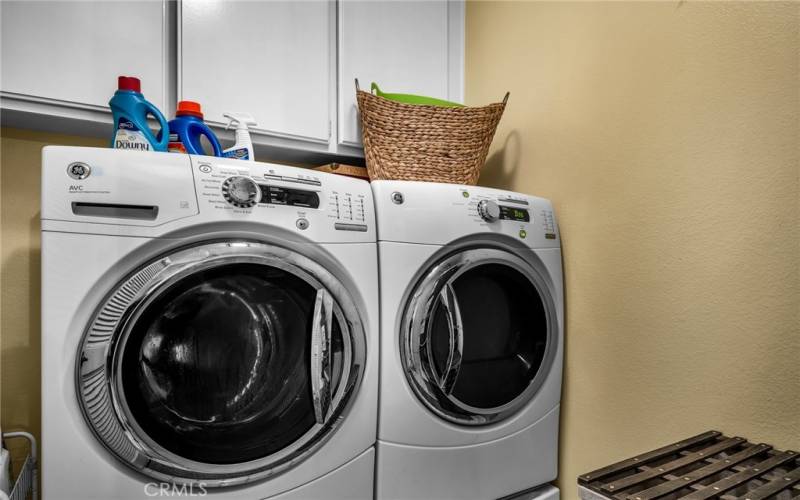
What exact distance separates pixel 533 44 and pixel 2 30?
1469 mm

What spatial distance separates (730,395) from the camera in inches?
38.9

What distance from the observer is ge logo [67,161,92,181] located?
2.62 feet

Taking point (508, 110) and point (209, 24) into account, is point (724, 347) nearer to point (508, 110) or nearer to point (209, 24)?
point (508, 110)

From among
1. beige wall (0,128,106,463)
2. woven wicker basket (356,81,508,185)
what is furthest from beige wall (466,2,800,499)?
beige wall (0,128,106,463)

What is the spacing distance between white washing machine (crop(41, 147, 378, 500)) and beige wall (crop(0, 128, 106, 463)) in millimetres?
603

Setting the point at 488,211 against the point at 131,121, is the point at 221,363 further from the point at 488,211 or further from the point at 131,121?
the point at 488,211

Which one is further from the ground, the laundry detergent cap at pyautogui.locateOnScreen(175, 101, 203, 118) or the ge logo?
Result: the laundry detergent cap at pyautogui.locateOnScreen(175, 101, 203, 118)

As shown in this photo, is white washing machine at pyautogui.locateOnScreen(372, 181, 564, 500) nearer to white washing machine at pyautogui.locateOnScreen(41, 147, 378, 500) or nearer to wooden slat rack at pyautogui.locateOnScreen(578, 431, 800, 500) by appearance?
white washing machine at pyautogui.locateOnScreen(41, 147, 378, 500)

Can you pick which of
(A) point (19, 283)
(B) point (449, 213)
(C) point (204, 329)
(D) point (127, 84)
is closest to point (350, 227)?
(B) point (449, 213)

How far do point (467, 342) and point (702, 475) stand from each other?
0.56m

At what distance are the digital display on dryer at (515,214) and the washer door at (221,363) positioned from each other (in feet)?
1.71

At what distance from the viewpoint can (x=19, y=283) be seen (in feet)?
4.00

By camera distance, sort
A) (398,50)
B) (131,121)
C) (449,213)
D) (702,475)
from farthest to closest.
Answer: (398,50)
(449,213)
(131,121)
(702,475)

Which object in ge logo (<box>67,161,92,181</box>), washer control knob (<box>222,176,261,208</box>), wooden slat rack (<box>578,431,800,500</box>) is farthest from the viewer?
washer control knob (<box>222,176,261,208</box>)
